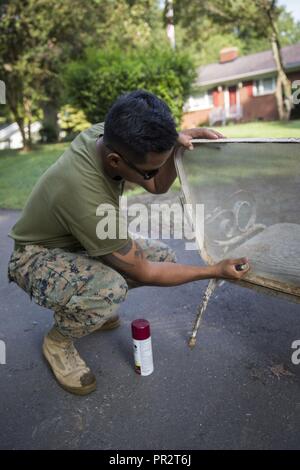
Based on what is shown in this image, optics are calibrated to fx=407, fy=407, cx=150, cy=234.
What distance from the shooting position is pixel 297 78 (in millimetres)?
22266

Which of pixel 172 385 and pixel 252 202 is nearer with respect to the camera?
pixel 172 385

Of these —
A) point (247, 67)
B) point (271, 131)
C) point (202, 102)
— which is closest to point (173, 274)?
point (271, 131)

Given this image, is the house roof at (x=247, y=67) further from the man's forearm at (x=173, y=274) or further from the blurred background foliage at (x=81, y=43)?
the man's forearm at (x=173, y=274)

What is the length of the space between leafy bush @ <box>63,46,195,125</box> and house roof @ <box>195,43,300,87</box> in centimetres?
1321

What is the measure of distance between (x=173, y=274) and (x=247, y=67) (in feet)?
85.4

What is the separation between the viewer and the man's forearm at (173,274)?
5.90 ft

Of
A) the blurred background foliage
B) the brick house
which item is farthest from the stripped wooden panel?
the brick house

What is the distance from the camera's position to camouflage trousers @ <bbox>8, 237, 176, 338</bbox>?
188 centimetres

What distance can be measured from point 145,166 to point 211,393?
3.63 feet

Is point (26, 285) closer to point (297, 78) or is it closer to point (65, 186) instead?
point (65, 186)

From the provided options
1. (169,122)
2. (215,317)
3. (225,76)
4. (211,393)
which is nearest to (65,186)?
(169,122)

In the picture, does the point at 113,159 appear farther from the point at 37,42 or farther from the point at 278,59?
the point at 278,59

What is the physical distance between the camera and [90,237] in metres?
1.72

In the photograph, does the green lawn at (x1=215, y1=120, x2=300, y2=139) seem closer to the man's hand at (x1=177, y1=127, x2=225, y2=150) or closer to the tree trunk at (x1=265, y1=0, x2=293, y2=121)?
the tree trunk at (x1=265, y1=0, x2=293, y2=121)
